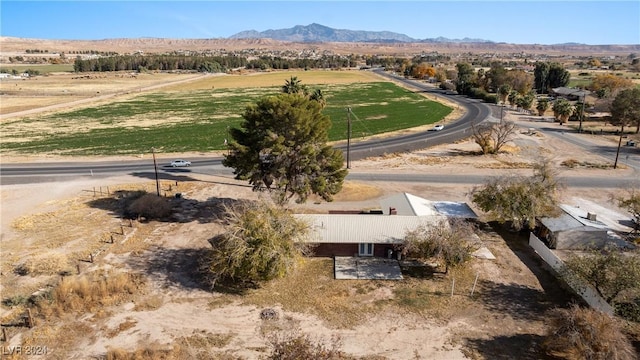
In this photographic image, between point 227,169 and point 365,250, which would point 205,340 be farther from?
point 227,169

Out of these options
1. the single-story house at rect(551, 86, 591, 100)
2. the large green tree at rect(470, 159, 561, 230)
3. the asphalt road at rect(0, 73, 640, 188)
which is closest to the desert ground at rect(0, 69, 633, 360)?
the large green tree at rect(470, 159, 561, 230)

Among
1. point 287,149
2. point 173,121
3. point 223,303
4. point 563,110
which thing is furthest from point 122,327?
point 563,110

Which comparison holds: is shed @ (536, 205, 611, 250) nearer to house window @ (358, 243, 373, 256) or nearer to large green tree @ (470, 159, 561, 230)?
large green tree @ (470, 159, 561, 230)

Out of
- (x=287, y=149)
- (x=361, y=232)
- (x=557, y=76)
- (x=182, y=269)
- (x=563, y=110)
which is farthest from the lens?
(x=557, y=76)

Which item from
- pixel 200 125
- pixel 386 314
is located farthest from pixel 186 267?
pixel 200 125

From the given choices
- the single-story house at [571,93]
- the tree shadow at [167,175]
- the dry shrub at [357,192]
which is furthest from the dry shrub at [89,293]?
the single-story house at [571,93]

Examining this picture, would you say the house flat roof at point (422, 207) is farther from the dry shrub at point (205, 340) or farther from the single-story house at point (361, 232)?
the dry shrub at point (205, 340)
